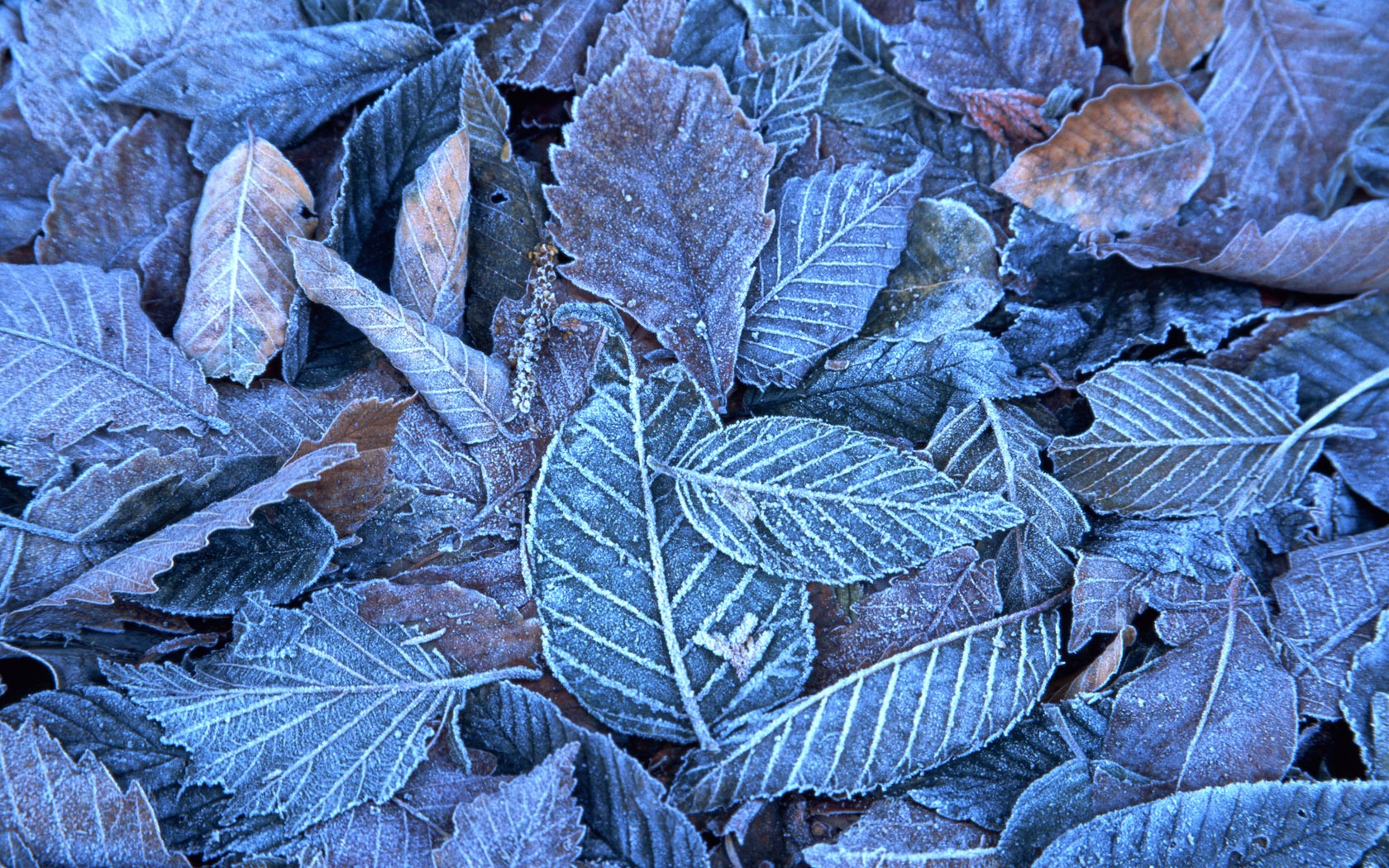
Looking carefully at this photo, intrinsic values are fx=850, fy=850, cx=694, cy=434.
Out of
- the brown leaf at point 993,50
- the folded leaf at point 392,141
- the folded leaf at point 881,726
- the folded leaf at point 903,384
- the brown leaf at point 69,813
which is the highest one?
the brown leaf at point 993,50

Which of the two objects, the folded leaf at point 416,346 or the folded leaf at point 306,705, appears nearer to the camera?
the folded leaf at point 306,705

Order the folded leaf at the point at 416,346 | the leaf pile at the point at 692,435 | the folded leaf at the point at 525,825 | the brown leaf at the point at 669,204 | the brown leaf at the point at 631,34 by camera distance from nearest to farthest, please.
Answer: the folded leaf at the point at 525,825 < the leaf pile at the point at 692,435 < the folded leaf at the point at 416,346 < the brown leaf at the point at 669,204 < the brown leaf at the point at 631,34

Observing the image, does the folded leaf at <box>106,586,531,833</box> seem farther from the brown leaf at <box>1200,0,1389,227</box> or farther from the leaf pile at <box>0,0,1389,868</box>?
the brown leaf at <box>1200,0,1389,227</box>

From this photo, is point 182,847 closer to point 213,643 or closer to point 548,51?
point 213,643

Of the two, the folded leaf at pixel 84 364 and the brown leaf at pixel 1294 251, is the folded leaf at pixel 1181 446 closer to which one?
the brown leaf at pixel 1294 251

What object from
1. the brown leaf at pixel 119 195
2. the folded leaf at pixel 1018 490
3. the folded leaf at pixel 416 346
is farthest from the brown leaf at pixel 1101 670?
the brown leaf at pixel 119 195

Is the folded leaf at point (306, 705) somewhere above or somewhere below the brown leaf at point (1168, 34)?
below
